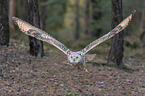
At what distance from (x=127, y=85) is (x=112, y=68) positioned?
6.73 feet

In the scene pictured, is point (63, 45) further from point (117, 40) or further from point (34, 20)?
point (117, 40)

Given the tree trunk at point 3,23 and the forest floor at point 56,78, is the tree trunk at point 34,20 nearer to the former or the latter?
the forest floor at point 56,78

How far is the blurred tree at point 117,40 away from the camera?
34.8 feet

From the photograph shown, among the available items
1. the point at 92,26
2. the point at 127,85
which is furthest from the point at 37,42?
the point at 92,26

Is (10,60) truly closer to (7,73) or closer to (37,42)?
(7,73)

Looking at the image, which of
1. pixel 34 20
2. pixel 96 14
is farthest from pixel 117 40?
pixel 96 14

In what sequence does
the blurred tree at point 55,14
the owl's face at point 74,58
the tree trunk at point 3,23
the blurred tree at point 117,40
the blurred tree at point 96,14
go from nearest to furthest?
the owl's face at point 74,58 < the blurred tree at point 117,40 < the tree trunk at point 3,23 < the blurred tree at point 96,14 < the blurred tree at point 55,14

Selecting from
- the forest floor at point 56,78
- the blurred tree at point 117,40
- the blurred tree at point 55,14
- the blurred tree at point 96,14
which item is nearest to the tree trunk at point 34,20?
the forest floor at point 56,78

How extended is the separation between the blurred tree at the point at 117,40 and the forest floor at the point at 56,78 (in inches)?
18.0

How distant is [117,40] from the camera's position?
35.7 ft

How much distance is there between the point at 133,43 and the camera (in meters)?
19.3

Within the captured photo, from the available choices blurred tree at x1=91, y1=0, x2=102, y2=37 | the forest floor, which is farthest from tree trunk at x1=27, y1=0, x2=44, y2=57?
blurred tree at x1=91, y1=0, x2=102, y2=37

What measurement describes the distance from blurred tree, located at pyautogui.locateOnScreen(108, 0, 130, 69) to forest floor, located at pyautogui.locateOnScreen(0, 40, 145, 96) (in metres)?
0.46

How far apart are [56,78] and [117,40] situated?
4.04 m
